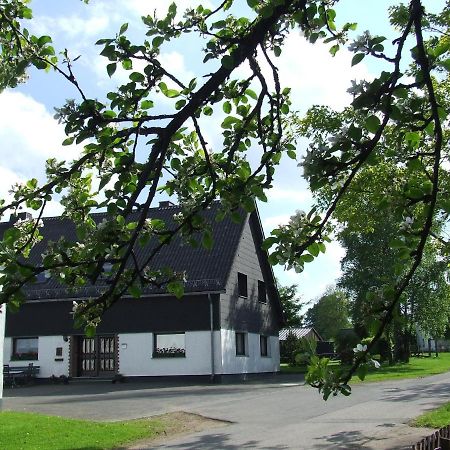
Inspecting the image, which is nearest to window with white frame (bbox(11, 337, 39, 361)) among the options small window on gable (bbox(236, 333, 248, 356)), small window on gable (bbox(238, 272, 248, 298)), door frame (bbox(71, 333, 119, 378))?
door frame (bbox(71, 333, 119, 378))

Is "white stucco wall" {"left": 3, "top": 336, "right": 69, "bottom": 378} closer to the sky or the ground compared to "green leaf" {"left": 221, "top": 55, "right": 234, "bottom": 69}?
closer to the ground

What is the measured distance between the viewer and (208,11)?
4.05 metres

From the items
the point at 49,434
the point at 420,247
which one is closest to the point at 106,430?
the point at 49,434

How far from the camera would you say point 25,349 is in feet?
A: 101

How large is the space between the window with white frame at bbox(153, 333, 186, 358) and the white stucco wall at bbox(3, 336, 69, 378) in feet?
15.0

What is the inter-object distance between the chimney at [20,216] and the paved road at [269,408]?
747 cm

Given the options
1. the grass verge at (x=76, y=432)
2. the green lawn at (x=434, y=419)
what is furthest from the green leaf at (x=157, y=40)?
the green lawn at (x=434, y=419)

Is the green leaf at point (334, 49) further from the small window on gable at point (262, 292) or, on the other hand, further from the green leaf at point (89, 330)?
the small window on gable at point (262, 292)

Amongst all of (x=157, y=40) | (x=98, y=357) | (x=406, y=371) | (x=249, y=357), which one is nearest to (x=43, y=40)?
(x=157, y=40)

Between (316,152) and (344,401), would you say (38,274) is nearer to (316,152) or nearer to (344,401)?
(316,152)

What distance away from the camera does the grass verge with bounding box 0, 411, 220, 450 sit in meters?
10.9

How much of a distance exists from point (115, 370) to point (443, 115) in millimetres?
27554

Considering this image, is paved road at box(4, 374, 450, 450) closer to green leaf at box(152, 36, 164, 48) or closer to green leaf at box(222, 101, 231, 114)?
green leaf at box(222, 101, 231, 114)

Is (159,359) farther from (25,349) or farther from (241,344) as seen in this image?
(25,349)
